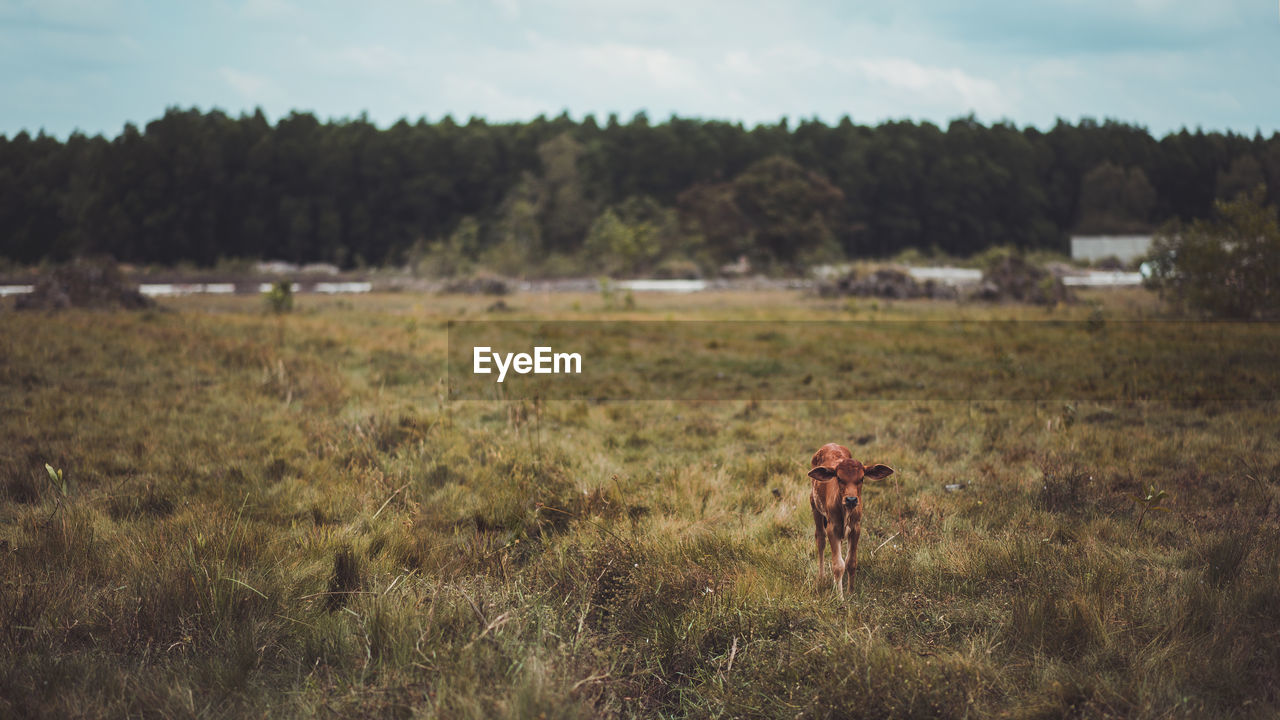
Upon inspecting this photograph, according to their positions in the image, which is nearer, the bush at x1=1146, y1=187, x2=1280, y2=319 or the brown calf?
the brown calf

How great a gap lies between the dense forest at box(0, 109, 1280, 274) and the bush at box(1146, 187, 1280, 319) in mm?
29521

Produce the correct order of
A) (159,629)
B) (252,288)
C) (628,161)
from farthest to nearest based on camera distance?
(628,161)
(252,288)
(159,629)

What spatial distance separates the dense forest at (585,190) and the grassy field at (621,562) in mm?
35814

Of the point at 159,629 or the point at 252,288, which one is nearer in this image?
the point at 159,629

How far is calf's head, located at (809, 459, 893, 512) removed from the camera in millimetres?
2973

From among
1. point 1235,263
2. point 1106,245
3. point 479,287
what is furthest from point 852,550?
point 1106,245

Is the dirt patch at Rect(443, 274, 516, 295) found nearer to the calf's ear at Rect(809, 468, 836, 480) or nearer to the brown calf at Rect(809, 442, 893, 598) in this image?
the brown calf at Rect(809, 442, 893, 598)

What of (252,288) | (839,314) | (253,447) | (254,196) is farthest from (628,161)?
(253,447)

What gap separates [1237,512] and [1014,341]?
30.3 feet

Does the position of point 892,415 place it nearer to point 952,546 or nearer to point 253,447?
point 952,546

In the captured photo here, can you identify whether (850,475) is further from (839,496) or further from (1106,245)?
(1106,245)

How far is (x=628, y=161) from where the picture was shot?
8838cm

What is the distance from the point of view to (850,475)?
9.80ft

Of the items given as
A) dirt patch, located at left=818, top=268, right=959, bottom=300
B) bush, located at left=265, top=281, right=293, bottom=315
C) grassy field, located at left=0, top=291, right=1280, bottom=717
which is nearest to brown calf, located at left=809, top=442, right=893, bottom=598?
grassy field, located at left=0, top=291, right=1280, bottom=717
